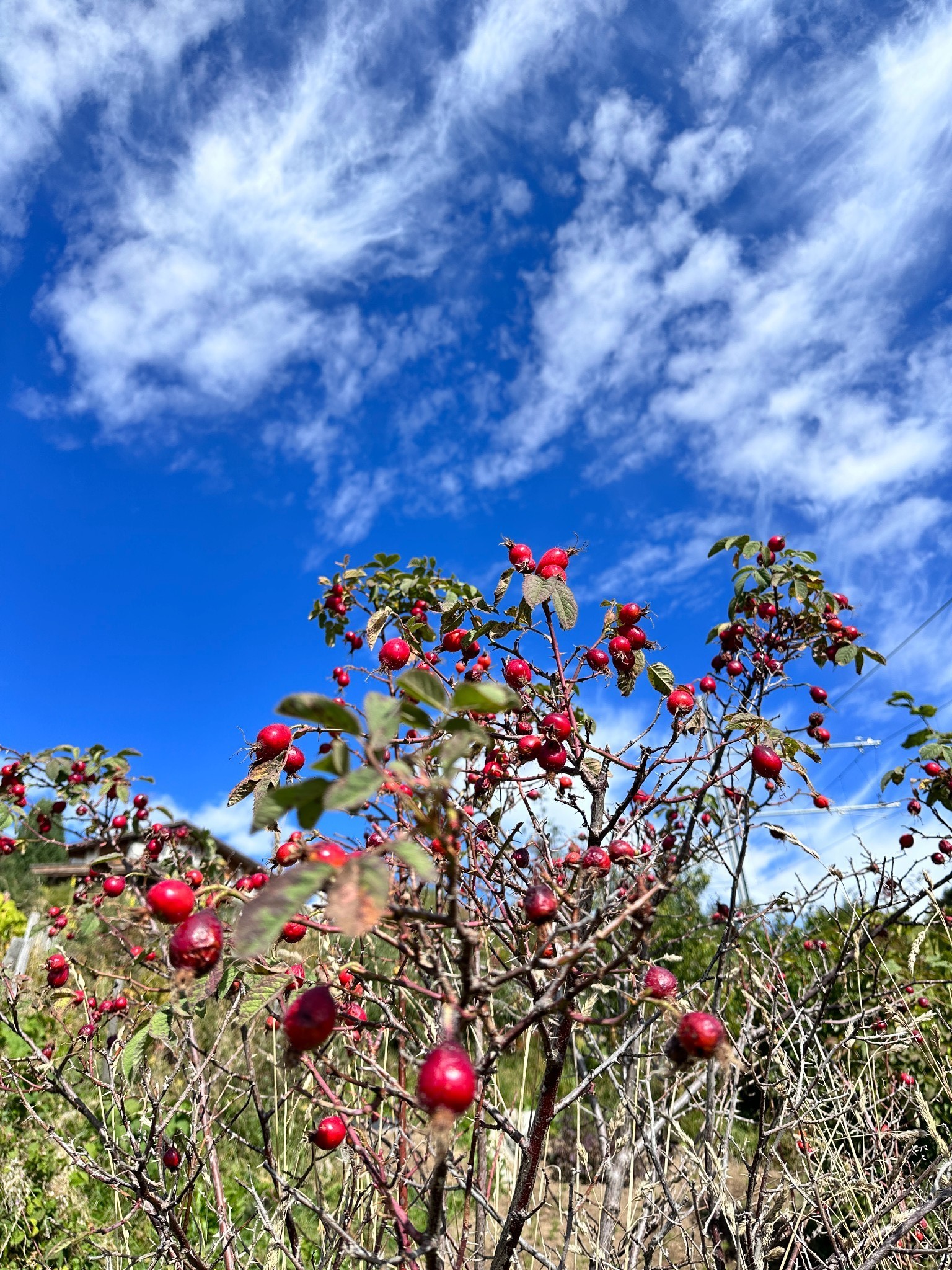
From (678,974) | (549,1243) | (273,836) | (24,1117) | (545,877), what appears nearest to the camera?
(545,877)

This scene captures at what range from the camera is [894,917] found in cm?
269

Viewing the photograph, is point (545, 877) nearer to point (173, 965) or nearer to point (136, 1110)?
point (173, 965)

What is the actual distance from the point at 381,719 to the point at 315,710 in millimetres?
66

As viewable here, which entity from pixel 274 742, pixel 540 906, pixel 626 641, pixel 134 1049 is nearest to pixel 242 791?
pixel 274 742

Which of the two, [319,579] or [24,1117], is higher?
[319,579]

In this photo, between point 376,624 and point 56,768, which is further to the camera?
point 56,768

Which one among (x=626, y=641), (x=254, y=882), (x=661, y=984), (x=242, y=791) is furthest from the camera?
(x=626, y=641)

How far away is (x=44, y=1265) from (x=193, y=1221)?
6.88ft

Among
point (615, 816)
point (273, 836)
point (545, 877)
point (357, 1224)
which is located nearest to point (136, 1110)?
point (357, 1224)

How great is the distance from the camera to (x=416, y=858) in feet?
2.31

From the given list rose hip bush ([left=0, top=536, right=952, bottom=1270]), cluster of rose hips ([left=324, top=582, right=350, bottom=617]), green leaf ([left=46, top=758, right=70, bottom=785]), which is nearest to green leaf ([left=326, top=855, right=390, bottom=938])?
rose hip bush ([left=0, top=536, right=952, bottom=1270])

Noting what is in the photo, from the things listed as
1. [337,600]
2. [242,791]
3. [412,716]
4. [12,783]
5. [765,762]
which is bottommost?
[412,716]

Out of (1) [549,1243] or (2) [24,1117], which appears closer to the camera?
(1) [549,1243]

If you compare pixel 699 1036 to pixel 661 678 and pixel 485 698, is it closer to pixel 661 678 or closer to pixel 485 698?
pixel 485 698
